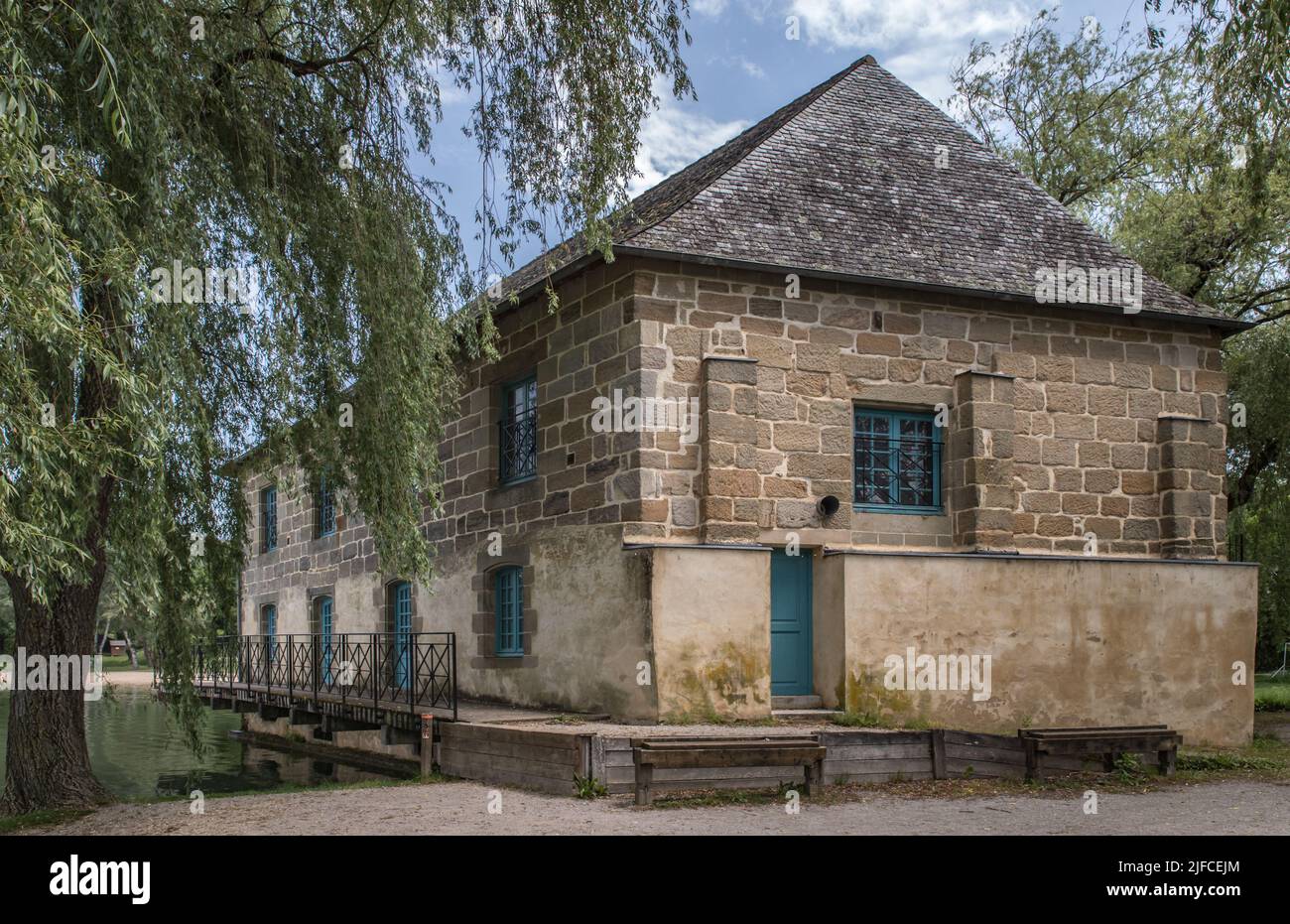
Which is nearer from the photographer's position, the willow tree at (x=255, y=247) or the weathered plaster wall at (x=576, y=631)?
the willow tree at (x=255, y=247)

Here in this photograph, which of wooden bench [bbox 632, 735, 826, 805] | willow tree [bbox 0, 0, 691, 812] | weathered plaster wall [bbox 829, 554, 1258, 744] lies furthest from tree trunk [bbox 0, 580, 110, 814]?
weathered plaster wall [bbox 829, 554, 1258, 744]

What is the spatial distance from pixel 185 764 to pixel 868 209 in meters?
13.5

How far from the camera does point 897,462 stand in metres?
14.7

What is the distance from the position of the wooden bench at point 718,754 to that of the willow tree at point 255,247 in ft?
9.74

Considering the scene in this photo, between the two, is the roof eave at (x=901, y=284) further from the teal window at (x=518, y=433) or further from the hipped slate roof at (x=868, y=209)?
the teal window at (x=518, y=433)

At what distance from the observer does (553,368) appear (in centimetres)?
1530

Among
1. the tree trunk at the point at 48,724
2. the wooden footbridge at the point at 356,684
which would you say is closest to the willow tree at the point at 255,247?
the tree trunk at the point at 48,724

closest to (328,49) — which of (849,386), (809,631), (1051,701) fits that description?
(849,386)

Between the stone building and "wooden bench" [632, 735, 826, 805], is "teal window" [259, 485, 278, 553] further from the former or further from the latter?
"wooden bench" [632, 735, 826, 805]

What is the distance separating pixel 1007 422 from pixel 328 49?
8.33 meters

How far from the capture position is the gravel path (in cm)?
920

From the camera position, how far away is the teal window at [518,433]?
16031mm

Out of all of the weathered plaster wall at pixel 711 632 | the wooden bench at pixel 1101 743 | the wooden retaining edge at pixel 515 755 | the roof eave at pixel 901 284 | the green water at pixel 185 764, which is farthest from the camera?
the green water at pixel 185 764

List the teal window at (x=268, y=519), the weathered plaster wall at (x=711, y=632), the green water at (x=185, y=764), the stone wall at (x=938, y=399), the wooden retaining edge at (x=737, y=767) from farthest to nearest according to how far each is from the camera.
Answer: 1. the teal window at (x=268, y=519)
2. the green water at (x=185, y=764)
3. the stone wall at (x=938, y=399)
4. the weathered plaster wall at (x=711, y=632)
5. the wooden retaining edge at (x=737, y=767)
